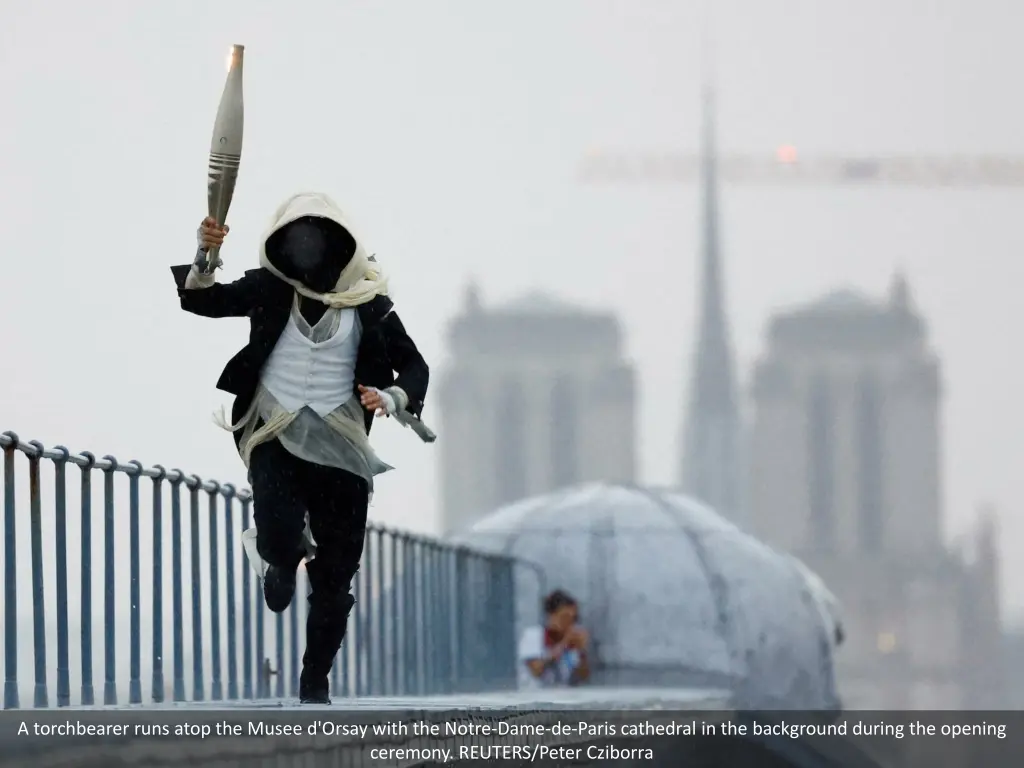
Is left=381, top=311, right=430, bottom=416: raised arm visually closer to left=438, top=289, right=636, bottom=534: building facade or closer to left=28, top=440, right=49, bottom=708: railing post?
left=28, top=440, right=49, bottom=708: railing post

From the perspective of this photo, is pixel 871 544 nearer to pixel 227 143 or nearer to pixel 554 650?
pixel 554 650

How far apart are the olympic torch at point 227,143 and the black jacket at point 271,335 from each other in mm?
354

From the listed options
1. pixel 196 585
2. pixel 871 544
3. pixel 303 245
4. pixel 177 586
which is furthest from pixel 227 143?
pixel 871 544

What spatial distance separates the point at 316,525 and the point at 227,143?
138cm

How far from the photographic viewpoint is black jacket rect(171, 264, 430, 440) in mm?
8922

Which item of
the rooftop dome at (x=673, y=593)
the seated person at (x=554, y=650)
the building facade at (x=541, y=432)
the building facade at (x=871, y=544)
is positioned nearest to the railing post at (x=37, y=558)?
the seated person at (x=554, y=650)

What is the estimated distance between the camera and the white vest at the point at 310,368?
8977 mm

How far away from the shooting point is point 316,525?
9.03 meters

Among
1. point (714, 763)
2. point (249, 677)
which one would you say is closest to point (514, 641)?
point (249, 677)

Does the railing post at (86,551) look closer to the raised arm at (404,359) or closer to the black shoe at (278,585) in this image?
the black shoe at (278,585)

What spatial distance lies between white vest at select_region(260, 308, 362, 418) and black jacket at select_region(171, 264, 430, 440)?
0.12ft

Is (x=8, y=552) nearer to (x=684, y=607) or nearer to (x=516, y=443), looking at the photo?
(x=684, y=607)

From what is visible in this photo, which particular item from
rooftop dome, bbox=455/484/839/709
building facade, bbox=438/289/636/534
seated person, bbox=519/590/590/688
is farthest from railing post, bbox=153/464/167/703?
building facade, bbox=438/289/636/534

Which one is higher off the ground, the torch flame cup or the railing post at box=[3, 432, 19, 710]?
the torch flame cup
